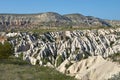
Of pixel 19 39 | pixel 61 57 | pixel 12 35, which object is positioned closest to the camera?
pixel 61 57

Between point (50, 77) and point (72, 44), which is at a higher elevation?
point (50, 77)

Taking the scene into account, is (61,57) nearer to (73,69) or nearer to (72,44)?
(72,44)

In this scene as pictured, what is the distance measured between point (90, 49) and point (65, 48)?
11.5 m

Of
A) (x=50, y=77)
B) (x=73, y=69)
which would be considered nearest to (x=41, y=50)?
(x=73, y=69)

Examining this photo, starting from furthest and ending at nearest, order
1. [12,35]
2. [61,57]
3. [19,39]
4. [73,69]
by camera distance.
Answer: [12,35] < [19,39] < [61,57] < [73,69]

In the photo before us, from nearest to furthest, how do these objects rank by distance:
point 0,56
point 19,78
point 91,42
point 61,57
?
point 19,78 → point 0,56 → point 61,57 → point 91,42

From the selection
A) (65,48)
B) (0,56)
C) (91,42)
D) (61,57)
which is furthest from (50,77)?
(91,42)

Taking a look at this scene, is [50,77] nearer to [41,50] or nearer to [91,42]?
[41,50]

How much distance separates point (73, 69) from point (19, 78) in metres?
53.6

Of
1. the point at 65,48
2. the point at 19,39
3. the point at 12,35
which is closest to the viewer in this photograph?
the point at 65,48

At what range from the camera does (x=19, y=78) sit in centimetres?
2044

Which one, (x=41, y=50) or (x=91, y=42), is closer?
(x=41, y=50)

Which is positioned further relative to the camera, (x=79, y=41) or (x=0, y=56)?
(x=79, y=41)

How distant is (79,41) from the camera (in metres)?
158
